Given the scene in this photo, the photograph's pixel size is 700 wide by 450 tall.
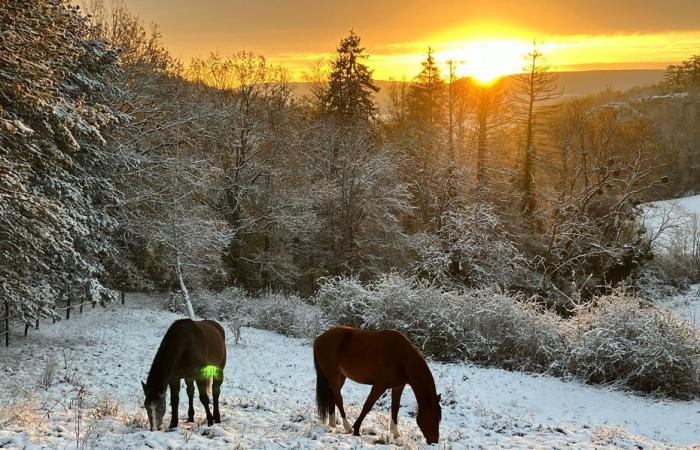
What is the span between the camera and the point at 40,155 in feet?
39.6

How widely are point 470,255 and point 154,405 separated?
A: 69.7 feet

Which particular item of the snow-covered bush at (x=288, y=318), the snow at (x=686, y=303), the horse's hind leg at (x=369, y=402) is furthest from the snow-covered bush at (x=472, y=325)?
the snow at (x=686, y=303)

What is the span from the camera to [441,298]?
16.8 m

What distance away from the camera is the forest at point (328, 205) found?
12.7 metres

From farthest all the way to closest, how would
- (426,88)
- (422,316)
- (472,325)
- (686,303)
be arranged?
(426,88) < (686,303) < (422,316) < (472,325)

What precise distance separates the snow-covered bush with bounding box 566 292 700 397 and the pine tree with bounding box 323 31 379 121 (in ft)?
80.8

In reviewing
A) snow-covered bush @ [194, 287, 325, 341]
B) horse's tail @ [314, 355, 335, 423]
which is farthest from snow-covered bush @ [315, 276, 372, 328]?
horse's tail @ [314, 355, 335, 423]

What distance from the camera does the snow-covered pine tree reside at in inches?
406

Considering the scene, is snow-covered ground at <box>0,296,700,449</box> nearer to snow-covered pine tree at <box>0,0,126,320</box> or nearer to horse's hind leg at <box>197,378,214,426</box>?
horse's hind leg at <box>197,378,214,426</box>

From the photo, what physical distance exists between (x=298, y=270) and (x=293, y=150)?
7.34 metres

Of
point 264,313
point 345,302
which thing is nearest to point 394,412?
point 345,302

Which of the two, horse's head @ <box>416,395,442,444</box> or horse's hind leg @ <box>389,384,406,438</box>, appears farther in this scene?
horse's hind leg @ <box>389,384,406,438</box>

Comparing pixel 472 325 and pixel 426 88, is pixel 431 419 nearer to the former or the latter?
pixel 472 325

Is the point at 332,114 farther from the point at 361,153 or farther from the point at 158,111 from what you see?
the point at 158,111
